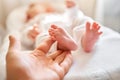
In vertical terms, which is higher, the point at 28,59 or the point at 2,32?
the point at 28,59

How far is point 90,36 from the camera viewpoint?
2.74 feet

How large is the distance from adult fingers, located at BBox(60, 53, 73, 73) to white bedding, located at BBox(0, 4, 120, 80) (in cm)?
1

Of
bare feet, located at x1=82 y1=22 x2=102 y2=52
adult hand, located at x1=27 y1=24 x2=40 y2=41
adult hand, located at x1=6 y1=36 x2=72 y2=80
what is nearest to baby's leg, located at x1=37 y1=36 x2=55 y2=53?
adult hand, located at x1=6 y1=36 x2=72 y2=80

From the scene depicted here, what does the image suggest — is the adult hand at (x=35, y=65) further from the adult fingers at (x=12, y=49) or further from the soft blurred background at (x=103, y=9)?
the soft blurred background at (x=103, y=9)

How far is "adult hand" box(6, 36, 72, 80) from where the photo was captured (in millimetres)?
650

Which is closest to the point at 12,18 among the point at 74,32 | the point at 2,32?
the point at 2,32

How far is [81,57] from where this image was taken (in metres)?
0.83

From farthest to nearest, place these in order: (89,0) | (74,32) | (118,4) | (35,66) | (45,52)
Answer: (89,0)
(118,4)
(74,32)
(45,52)
(35,66)

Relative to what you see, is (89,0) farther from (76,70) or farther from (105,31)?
(76,70)

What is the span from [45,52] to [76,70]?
0.13 metres

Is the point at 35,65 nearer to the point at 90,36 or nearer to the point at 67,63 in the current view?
the point at 67,63

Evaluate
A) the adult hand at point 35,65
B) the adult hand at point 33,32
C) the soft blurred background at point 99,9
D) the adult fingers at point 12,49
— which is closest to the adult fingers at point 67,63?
the adult hand at point 35,65

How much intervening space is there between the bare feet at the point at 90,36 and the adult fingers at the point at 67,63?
3.1 inches

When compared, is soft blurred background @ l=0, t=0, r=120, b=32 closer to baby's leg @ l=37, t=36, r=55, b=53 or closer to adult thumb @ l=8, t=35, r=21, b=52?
baby's leg @ l=37, t=36, r=55, b=53
